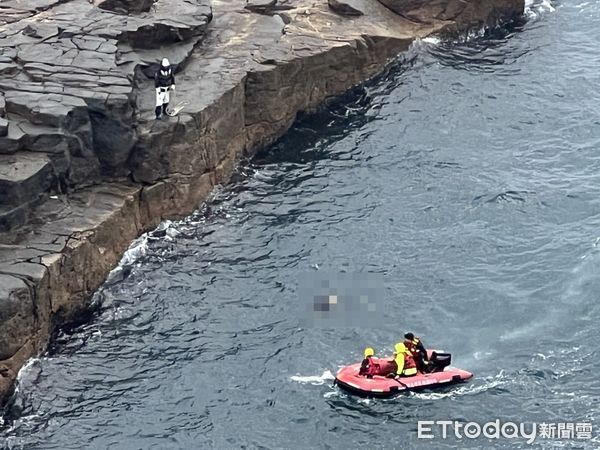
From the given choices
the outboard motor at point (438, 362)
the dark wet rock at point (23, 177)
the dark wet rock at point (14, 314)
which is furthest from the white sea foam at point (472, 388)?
the dark wet rock at point (23, 177)

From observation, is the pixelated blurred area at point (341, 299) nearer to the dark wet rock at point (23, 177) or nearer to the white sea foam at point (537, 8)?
the dark wet rock at point (23, 177)

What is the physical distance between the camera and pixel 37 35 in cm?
5691

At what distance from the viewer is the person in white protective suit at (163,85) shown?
5388 cm

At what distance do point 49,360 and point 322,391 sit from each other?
1054cm

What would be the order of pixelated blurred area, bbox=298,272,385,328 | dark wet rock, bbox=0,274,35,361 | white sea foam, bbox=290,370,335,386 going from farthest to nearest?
1. pixelated blurred area, bbox=298,272,385,328
2. white sea foam, bbox=290,370,335,386
3. dark wet rock, bbox=0,274,35,361

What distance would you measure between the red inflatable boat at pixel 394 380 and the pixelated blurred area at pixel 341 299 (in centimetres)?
314

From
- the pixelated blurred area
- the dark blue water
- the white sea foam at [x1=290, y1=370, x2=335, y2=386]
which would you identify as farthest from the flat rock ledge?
the white sea foam at [x1=290, y1=370, x2=335, y2=386]

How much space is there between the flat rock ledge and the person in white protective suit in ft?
2.21

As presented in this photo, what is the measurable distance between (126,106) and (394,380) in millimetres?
16771

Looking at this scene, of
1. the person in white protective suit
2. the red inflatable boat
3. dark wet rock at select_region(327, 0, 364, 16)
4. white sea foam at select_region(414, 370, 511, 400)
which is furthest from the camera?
dark wet rock at select_region(327, 0, 364, 16)

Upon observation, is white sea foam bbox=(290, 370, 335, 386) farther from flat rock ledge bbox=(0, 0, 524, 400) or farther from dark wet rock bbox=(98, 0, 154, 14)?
dark wet rock bbox=(98, 0, 154, 14)

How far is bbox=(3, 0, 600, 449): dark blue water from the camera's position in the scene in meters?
44.8

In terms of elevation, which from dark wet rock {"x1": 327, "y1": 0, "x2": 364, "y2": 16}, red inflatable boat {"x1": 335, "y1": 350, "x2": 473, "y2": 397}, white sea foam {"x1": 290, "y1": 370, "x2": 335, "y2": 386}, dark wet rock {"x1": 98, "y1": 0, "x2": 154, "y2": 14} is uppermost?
dark wet rock {"x1": 98, "y1": 0, "x2": 154, "y2": 14}

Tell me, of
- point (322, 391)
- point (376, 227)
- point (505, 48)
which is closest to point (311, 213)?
point (376, 227)
